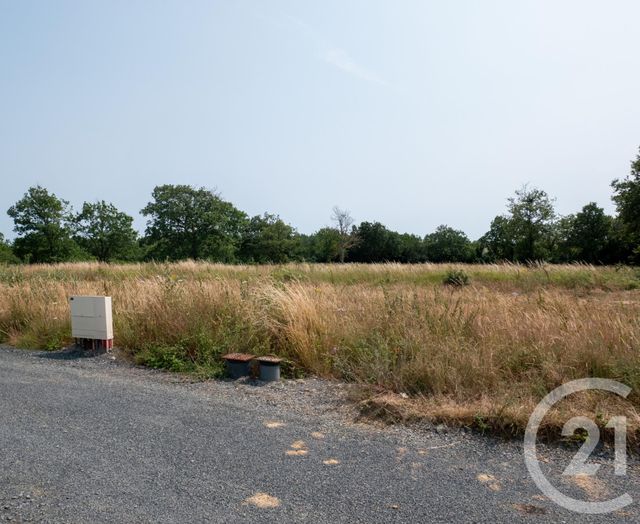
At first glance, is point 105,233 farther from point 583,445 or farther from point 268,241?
point 583,445

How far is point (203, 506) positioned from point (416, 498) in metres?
1.26

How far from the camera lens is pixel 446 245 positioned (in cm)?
8900

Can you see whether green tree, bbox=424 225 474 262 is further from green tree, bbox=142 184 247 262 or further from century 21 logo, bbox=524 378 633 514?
century 21 logo, bbox=524 378 633 514

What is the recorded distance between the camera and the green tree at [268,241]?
6938 cm

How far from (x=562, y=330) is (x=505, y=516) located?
11.5 ft

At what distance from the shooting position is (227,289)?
8.27m

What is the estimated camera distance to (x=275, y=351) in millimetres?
6773

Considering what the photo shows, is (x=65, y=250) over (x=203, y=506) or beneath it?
over

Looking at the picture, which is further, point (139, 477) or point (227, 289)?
point (227, 289)

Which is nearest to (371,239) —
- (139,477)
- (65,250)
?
(65,250)

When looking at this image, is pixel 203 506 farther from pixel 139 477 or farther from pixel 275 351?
pixel 275 351

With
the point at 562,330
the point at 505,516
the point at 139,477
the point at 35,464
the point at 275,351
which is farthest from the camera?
the point at 275,351

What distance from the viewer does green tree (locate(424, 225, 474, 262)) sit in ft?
273

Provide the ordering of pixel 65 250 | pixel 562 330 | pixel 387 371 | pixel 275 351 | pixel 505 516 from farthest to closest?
pixel 65 250, pixel 275 351, pixel 562 330, pixel 387 371, pixel 505 516
